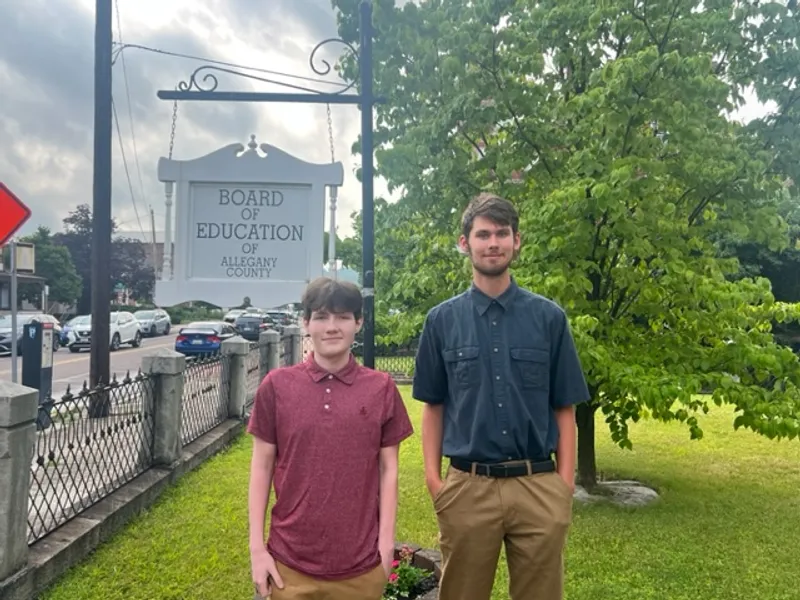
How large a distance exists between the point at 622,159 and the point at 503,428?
9.77 ft

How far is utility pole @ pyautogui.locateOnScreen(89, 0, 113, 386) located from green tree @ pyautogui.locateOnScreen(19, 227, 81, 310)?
36.6 m

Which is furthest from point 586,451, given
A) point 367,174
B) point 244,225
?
point 244,225

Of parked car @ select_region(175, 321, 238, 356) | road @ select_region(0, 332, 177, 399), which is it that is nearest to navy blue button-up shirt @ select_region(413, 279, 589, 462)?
road @ select_region(0, 332, 177, 399)

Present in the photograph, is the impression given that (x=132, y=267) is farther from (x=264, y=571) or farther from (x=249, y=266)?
(x=264, y=571)

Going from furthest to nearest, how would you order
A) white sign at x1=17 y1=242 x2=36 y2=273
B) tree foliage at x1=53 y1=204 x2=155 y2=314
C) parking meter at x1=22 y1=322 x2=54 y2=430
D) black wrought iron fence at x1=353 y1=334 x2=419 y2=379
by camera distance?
tree foliage at x1=53 y1=204 x2=155 y2=314 < black wrought iron fence at x1=353 y1=334 x2=419 y2=379 < white sign at x1=17 y1=242 x2=36 y2=273 < parking meter at x1=22 y1=322 x2=54 y2=430

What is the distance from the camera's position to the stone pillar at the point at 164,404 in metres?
6.35

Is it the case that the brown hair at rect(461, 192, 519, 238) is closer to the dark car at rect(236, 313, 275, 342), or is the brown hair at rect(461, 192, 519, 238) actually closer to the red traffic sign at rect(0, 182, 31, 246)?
the red traffic sign at rect(0, 182, 31, 246)

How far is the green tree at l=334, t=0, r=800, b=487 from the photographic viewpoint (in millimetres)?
4887

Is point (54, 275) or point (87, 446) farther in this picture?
point (54, 275)

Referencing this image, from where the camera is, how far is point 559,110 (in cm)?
559

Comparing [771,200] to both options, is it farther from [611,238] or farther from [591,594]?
Answer: [591,594]

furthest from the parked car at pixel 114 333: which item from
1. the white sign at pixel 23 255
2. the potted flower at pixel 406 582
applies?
the potted flower at pixel 406 582

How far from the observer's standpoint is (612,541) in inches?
201

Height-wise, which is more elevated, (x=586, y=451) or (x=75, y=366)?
(x=586, y=451)
